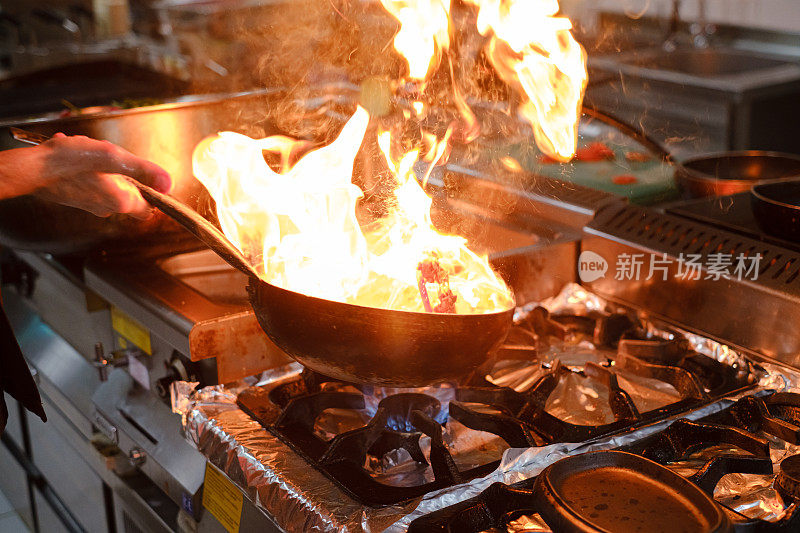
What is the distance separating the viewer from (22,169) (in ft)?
4.67

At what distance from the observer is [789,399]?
1236 mm

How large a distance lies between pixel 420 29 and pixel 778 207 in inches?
30.2

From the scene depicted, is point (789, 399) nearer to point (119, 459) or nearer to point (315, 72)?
point (119, 459)

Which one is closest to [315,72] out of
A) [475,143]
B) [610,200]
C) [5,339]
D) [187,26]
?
[475,143]

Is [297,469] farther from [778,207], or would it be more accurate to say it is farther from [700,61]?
[700,61]

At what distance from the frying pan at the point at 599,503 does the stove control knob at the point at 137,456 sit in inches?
34.1

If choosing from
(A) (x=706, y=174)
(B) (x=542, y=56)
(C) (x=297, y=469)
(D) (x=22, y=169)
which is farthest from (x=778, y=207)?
(D) (x=22, y=169)

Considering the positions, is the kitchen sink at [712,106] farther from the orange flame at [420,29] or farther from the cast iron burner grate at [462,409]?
the cast iron burner grate at [462,409]

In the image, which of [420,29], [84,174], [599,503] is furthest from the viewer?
[420,29]

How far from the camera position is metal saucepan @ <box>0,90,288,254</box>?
67.9 inches

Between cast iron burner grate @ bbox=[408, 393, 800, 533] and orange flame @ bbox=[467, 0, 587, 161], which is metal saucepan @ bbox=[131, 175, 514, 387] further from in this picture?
orange flame @ bbox=[467, 0, 587, 161]

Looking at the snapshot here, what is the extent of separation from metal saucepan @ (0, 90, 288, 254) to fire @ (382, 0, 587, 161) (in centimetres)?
57

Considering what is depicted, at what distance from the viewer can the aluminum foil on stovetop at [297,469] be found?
1.02 metres

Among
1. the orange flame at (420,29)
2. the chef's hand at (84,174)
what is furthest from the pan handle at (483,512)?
the orange flame at (420,29)
